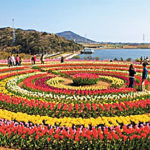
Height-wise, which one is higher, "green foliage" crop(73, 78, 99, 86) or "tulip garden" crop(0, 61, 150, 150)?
"green foliage" crop(73, 78, 99, 86)

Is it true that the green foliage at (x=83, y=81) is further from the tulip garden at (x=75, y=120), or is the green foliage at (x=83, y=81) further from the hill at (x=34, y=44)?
the hill at (x=34, y=44)

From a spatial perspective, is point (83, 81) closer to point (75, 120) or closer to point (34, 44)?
point (75, 120)

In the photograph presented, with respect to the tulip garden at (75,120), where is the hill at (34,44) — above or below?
above

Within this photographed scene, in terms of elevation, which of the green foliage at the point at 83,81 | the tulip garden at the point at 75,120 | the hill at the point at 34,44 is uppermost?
the hill at the point at 34,44

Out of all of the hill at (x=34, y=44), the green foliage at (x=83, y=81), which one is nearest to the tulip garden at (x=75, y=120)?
the green foliage at (x=83, y=81)

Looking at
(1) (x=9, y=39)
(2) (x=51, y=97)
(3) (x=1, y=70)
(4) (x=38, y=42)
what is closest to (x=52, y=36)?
(4) (x=38, y=42)

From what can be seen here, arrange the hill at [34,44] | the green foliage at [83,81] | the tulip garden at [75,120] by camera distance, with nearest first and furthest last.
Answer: the tulip garden at [75,120], the green foliage at [83,81], the hill at [34,44]

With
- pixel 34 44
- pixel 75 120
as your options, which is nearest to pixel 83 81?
pixel 75 120

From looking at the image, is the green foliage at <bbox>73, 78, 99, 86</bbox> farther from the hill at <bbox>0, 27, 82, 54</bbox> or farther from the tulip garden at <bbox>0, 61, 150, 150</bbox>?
the hill at <bbox>0, 27, 82, 54</bbox>

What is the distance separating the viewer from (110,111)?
875 cm

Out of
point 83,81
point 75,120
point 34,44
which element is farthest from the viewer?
point 34,44

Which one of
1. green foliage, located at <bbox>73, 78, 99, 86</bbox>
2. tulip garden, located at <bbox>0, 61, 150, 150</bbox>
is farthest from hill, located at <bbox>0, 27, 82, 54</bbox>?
tulip garden, located at <bbox>0, 61, 150, 150</bbox>

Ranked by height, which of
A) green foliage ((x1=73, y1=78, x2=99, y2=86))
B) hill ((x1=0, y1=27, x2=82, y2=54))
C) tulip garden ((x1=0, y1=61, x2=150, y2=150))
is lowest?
tulip garden ((x1=0, y1=61, x2=150, y2=150))

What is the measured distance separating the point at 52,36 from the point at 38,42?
16.2 m
